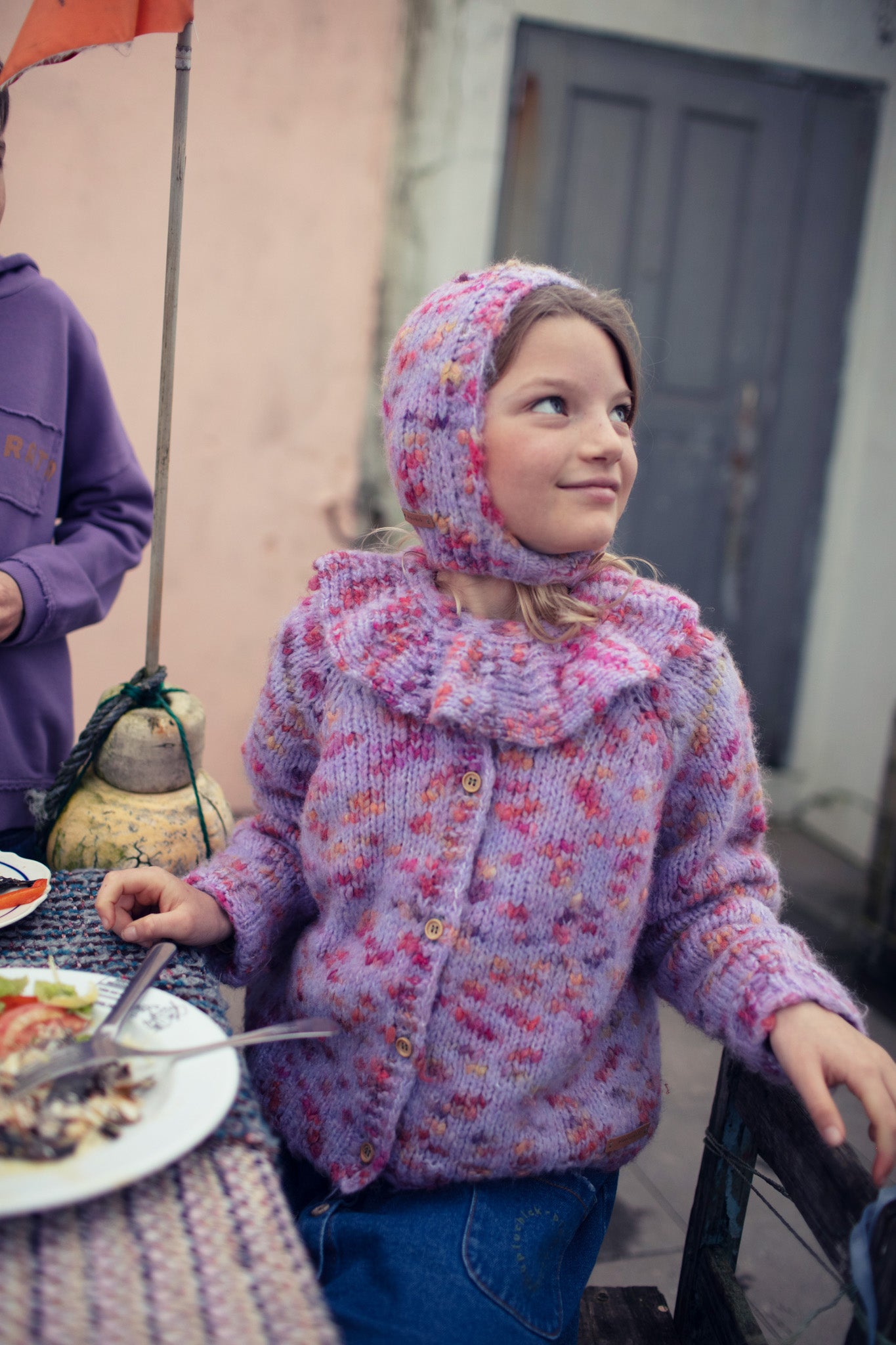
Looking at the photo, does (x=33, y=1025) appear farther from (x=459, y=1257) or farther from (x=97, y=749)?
(x=97, y=749)

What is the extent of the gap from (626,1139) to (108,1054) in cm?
57

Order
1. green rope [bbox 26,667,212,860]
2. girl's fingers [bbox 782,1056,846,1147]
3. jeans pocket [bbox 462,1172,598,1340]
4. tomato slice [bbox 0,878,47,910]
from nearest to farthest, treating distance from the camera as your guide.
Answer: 1. girl's fingers [bbox 782,1056,846,1147]
2. jeans pocket [bbox 462,1172,598,1340]
3. tomato slice [bbox 0,878,47,910]
4. green rope [bbox 26,667,212,860]

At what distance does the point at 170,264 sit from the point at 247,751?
609 millimetres

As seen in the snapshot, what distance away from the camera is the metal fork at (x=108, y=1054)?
763 mm

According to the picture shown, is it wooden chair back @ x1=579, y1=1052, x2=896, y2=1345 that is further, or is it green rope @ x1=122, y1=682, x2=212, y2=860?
green rope @ x1=122, y1=682, x2=212, y2=860

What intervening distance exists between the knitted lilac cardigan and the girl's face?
1.0 inches

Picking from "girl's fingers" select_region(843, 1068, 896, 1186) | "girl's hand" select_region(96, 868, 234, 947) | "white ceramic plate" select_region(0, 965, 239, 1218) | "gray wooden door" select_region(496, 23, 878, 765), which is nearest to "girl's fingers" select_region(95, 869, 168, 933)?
"girl's hand" select_region(96, 868, 234, 947)

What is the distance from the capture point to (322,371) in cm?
328

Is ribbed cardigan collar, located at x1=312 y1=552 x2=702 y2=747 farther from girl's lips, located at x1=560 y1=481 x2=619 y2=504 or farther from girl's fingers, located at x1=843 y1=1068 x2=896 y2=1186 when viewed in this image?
girl's fingers, located at x1=843 y1=1068 x2=896 y2=1186

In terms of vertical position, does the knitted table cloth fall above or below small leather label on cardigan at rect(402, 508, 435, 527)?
below

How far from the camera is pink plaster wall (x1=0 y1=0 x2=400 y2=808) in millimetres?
2939

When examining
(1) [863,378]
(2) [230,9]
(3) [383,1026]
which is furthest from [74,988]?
(1) [863,378]

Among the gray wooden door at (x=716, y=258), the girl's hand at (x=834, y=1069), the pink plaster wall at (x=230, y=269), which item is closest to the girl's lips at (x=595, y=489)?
the girl's hand at (x=834, y=1069)

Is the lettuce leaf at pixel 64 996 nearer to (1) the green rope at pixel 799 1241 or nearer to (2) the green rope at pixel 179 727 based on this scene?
(2) the green rope at pixel 179 727
